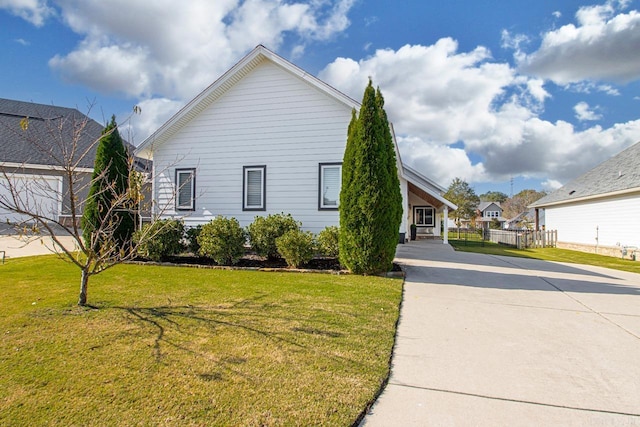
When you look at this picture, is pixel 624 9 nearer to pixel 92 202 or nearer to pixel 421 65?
pixel 421 65

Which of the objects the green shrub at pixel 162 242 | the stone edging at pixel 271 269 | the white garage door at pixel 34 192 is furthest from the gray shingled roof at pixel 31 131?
the stone edging at pixel 271 269

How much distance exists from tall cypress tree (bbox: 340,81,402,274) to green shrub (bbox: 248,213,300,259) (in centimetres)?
214

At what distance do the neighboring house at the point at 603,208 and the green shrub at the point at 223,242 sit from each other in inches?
669

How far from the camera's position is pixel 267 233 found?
9.02 metres

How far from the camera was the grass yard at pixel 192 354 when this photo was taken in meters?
2.32

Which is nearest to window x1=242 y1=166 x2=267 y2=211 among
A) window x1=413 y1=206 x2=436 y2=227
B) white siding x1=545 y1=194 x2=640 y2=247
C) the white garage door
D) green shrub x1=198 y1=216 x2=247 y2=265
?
green shrub x1=198 y1=216 x2=247 y2=265

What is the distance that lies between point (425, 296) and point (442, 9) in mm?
8733

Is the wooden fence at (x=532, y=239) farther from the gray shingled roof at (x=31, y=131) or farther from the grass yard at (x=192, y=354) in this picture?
the gray shingled roof at (x=31, y=131)

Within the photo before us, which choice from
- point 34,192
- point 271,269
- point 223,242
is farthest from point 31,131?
point 271,269

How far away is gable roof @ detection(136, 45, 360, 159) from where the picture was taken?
33.8 ft

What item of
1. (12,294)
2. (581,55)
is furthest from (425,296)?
(581,55)

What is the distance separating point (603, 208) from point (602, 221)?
0.69 metres

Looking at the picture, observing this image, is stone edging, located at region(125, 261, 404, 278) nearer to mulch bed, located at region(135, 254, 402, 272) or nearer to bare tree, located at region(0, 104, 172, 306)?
mulch bed, located at region(135, 254, 402, 272)

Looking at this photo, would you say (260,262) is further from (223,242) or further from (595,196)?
(595,196)
